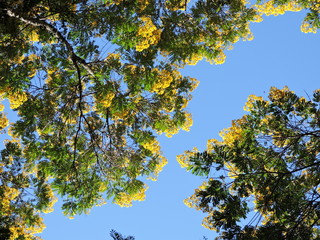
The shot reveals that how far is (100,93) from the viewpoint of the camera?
9.29 m

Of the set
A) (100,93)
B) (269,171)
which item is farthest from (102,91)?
(269,171)

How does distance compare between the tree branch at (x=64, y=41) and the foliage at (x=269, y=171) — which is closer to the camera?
the foliage at (x=269, y=171)

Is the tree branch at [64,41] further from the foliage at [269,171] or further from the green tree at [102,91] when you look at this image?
the foliage at [269,171]

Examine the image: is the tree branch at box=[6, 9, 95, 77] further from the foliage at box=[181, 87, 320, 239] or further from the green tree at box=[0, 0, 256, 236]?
the foliage at box=[181, 87, 320, 239]

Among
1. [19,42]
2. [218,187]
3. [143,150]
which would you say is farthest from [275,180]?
[19,42]

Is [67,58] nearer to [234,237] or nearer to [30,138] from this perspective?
[30,138]

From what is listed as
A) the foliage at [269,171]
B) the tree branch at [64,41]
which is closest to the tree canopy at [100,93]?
the tree branch at [64,41]

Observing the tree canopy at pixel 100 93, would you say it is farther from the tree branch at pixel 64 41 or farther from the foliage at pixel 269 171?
the foliage at pixel 269 171

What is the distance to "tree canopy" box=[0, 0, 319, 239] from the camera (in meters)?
9.27

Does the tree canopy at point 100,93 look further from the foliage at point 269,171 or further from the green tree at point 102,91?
the foliage at point 269,171

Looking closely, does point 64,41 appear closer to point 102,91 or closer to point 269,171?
point 102,91

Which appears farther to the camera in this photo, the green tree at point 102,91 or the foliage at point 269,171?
the green tree at point 102,91

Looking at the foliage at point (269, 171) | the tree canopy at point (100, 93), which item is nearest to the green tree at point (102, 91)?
the tree canopy at point (100, 93)

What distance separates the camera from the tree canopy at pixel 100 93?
30.4 feet
